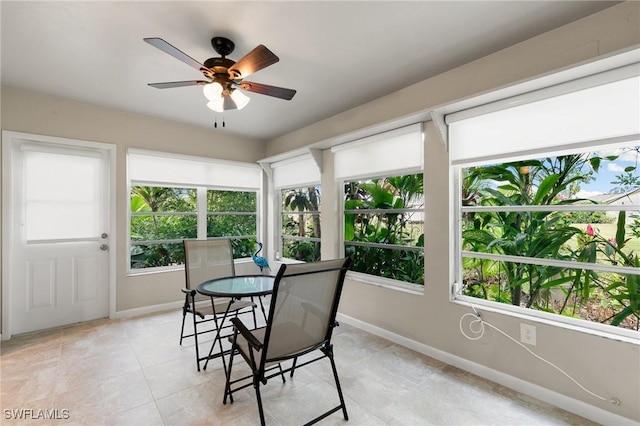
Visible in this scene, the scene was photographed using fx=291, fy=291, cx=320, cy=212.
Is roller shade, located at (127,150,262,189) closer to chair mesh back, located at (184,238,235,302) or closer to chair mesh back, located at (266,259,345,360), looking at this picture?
chair mesh back, located at (184,238,235,302)

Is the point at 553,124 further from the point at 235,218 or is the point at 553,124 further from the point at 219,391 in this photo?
the point at 235,218

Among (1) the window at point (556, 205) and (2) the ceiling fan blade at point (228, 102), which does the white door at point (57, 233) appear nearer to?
(2) the ceiling fan blade at point (228, 102)

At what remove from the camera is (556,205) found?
7.01ft

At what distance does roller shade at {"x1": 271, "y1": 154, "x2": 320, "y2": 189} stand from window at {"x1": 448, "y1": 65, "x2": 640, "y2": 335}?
2.03m

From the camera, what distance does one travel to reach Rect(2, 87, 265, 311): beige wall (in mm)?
3141

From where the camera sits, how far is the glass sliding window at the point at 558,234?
190 cm

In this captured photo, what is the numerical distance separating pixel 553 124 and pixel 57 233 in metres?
4.95

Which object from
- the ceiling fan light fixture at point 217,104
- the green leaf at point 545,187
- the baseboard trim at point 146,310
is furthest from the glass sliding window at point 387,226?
the baseboard trim at point 146,310

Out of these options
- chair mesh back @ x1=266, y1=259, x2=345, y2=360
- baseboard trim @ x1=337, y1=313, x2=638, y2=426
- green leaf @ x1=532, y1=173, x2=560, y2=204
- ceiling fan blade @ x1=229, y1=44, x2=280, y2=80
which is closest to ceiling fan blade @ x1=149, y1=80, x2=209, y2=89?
ceiling fan blade @ x1=229, y1=44, x2=280, y2=80

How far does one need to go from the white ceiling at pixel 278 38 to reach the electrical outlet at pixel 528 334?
2.11m

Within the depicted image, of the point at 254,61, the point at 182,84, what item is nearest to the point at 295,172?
the point at 182,84

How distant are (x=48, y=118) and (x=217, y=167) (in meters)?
1.95

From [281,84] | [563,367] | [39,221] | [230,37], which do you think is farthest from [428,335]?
[39,221]

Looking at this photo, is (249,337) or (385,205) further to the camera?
(385,205)
